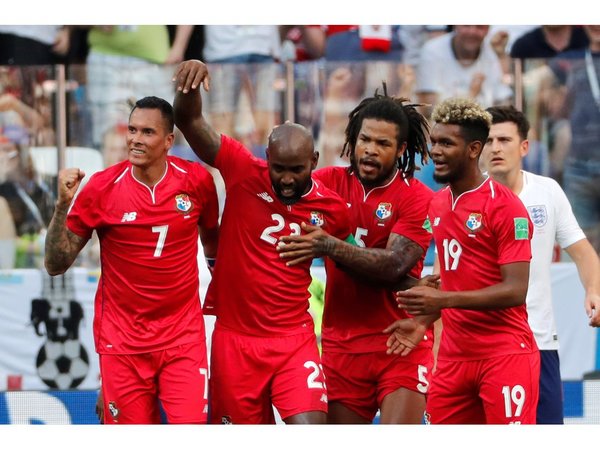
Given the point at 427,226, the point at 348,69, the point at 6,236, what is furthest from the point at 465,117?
the point at 6,236

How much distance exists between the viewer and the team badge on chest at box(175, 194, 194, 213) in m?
6.30

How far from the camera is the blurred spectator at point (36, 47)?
1088cm

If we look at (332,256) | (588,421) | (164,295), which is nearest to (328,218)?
(332,256)

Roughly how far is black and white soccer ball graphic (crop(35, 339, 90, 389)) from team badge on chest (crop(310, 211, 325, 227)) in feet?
14.6

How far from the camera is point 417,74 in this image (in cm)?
1098

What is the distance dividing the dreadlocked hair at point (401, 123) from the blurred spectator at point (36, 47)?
16.3 feet

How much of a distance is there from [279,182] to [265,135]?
484 cm

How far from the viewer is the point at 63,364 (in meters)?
10.0

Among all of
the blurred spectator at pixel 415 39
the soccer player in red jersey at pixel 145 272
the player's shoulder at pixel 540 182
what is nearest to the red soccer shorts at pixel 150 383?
the soccer player in red jersey at pixel 145 272

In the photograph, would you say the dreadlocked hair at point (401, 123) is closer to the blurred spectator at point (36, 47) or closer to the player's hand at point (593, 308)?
the player's hand at point (593, 308)

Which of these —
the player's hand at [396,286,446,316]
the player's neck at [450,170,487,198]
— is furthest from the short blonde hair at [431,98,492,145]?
the player's hand at [396,286,446,316]

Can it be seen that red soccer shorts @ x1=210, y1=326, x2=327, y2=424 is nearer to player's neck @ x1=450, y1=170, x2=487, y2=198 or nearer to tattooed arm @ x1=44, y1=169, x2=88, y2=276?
tattooed arm @ x1=44, y1=169, x2=88, y2=276

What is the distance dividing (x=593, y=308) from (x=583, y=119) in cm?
446

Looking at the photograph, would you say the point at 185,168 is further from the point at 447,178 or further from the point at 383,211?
the point at 447,178
